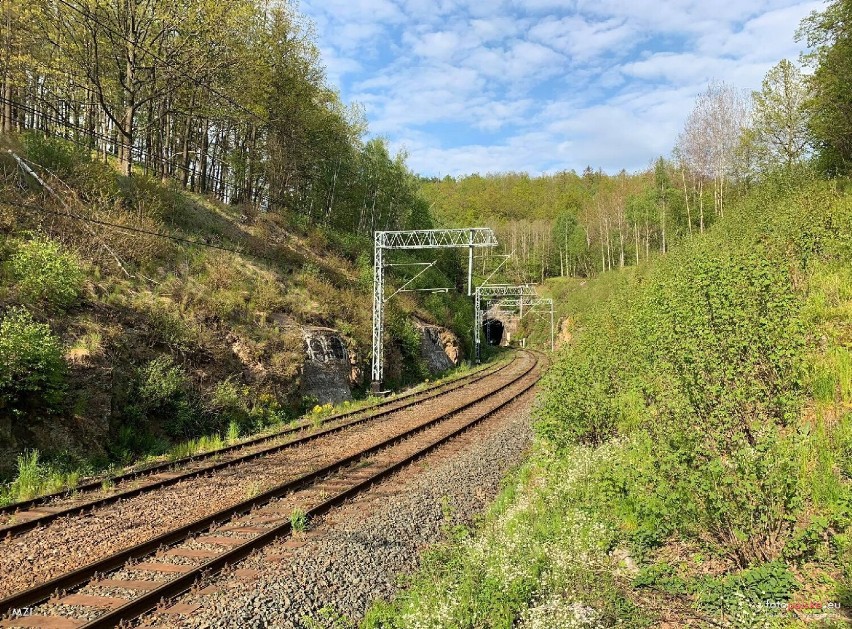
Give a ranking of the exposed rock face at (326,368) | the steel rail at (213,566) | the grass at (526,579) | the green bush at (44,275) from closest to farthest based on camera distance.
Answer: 1. the grass at (526,579)
2. the steel rail at (213,566)
3. the green bush at (44,275)
4. the exposed rock face at (326,368)

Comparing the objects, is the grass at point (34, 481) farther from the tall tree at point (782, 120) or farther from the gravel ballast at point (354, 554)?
the tall tree at point (782, 120)

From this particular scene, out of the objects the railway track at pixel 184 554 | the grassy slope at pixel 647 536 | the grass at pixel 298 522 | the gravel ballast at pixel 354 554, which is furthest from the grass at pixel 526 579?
the railway track at pixel 184 554

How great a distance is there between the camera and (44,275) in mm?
13602

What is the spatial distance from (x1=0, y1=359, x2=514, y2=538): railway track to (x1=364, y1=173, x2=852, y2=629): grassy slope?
650 centimetres

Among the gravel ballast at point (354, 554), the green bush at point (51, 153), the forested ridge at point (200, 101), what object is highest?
the forested ridge at point (200, 101)

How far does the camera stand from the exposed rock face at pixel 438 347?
115 feet

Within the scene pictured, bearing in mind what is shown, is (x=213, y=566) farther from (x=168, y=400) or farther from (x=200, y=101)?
(x=200, y=101)

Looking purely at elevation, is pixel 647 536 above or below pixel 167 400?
below

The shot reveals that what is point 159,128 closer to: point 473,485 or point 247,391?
point 247,391

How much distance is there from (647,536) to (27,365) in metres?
13.1

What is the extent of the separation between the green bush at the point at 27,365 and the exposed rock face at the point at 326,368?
951 centimetres

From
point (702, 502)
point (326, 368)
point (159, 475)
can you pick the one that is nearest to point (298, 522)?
point (159, 475)
